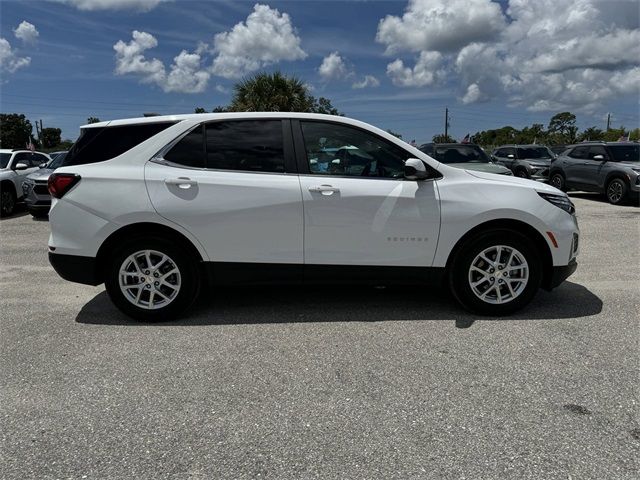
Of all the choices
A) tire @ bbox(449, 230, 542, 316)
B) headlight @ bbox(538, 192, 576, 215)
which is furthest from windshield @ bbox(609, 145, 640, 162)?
tire @ bbox(449, 230, 542, 316)

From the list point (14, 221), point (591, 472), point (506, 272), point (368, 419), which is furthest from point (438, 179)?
point (14, 221)

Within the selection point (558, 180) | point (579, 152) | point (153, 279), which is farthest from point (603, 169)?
point (153, 279)

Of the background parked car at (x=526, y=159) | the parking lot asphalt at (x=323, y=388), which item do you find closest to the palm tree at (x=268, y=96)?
the background parked car at (x=526, y=159)

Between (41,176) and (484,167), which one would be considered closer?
(41,176)

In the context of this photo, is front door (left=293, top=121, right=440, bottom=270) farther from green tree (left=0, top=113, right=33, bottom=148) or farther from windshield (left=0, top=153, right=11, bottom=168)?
green tree (left=0, top=113, right=33, bottom=148)

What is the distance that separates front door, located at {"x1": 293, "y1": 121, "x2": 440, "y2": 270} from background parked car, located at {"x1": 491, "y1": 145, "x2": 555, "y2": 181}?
14.6 metres

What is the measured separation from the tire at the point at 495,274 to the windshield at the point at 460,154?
28.7 feet

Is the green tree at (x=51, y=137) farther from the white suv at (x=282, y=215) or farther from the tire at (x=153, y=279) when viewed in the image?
the tire at (x=153, y=279)

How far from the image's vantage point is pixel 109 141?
448cm

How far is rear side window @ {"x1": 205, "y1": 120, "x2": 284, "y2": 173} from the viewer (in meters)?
4.44

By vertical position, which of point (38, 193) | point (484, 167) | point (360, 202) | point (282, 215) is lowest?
point (38, 193)

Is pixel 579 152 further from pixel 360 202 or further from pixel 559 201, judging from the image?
pixel 360 202

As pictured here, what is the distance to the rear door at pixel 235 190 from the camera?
14.2 feet

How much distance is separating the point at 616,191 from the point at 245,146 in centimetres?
1262
